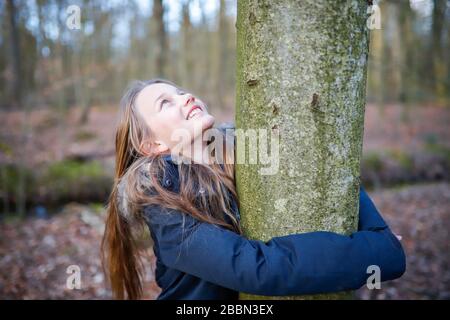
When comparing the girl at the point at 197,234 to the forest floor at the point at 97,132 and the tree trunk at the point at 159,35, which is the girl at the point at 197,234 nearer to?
the tree trunk at the point at 159,35

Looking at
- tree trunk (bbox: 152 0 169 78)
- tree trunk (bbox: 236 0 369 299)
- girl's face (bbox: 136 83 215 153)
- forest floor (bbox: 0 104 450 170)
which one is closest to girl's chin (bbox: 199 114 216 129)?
girl's face (bbox: 136 83 215 153)

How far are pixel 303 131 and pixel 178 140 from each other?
66 cm

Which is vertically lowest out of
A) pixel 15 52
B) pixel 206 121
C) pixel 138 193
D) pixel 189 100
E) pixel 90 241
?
pixel 90 241

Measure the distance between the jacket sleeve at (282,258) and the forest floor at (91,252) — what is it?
0.96m

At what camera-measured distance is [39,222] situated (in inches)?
267

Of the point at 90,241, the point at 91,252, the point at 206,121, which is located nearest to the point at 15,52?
the point at 90,241

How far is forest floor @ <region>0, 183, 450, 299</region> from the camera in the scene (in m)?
3.73

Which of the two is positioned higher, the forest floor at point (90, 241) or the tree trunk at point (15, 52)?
the tree trunk at point (15, 52)

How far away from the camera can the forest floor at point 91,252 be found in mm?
3727

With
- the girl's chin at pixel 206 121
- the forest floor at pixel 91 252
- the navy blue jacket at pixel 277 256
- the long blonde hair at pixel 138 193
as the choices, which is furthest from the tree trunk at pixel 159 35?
the navy blue jacket at pixel 277 256

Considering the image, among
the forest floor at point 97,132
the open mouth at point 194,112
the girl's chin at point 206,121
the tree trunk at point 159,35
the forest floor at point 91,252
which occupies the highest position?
the tree trunk at point 159,35

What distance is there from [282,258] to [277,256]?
0.06ft

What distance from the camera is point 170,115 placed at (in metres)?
1.74

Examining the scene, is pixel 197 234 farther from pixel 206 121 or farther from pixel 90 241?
pixel 90 241
